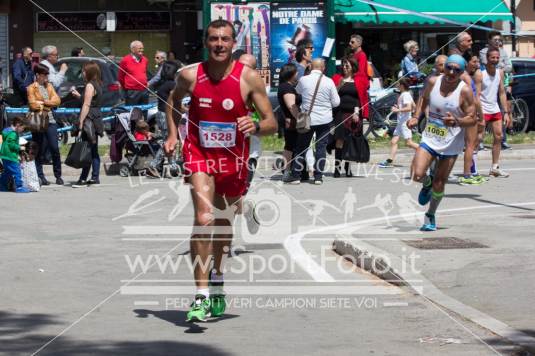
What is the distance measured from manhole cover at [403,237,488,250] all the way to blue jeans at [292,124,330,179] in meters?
5.87

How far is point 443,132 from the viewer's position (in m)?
12.5

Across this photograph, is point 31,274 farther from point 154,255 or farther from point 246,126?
point 246,126

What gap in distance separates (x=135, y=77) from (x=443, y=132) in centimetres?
1116

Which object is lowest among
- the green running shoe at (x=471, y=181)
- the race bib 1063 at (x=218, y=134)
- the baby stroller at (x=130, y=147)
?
the green running shoe at (x=471, y=181)

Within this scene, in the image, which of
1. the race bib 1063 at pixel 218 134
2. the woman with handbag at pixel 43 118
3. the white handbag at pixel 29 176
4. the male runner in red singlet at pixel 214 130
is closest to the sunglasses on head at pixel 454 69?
the male runner in red singlet at pixel 214 130

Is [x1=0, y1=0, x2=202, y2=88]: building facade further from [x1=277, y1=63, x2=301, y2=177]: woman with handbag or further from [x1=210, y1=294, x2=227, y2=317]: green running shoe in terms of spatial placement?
[x1=210, y1=294, x2=227, y2=317]: green running shoe

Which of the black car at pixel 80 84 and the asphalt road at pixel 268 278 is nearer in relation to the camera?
the asphalt road at pixel 268 278

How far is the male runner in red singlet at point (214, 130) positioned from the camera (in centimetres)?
838

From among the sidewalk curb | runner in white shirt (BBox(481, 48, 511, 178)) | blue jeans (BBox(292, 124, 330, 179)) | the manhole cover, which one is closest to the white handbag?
blue jeans (BBox(292, 124, 330, 179))

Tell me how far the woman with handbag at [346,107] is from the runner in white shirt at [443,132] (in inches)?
216

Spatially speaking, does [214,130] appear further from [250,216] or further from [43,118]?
[43,118]

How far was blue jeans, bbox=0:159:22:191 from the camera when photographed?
16.9 metres

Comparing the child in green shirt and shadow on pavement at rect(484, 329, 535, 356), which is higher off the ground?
the child in green shirt

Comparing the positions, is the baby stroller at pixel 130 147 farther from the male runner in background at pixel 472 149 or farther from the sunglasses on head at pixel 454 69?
the sunglasses on head at pixel 454 69
